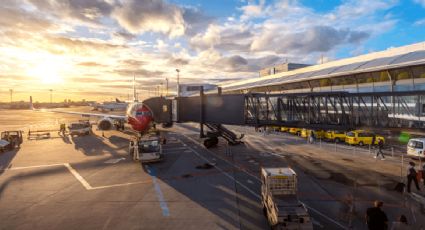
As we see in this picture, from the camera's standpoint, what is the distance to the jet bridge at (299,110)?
79.4 ft

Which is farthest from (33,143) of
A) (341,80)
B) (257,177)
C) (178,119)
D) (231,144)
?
(341,80)

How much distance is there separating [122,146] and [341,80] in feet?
137

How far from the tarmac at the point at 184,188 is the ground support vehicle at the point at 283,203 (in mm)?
1563

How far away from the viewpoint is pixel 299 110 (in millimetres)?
28266

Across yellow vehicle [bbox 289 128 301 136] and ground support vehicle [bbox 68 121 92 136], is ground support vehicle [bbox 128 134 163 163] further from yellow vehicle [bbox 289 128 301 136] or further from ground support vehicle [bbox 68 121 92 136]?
yellow vehicle [bbox 289 128 301 136]

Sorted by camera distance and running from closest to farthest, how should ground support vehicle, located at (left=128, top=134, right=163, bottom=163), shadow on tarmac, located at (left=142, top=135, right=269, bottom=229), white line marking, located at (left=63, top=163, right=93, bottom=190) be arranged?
shadow on tarmac, located at (left=142, top=135, right=269, bottom=229) < white line marking, located at (left=63, top=163, right=93, bottom=190) < ground support vehicle, located at (left=128, top=134, right=163, bottom=163)

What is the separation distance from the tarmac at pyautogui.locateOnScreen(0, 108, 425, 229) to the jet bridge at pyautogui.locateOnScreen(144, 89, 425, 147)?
15.8 feet

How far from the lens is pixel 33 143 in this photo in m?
45.3

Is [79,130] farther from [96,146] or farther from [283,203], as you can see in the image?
[283,203]

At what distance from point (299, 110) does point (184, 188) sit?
49.9ft

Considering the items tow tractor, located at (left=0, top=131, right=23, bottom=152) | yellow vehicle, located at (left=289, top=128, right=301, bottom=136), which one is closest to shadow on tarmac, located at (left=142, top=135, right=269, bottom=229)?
tow tractor, located at (left=0, top=131, right=23, bottom=152)

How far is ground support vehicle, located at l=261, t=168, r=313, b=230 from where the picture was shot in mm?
12891

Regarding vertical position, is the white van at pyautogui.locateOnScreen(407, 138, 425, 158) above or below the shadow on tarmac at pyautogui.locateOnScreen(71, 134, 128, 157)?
above

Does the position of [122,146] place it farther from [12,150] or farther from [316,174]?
[316,174]
